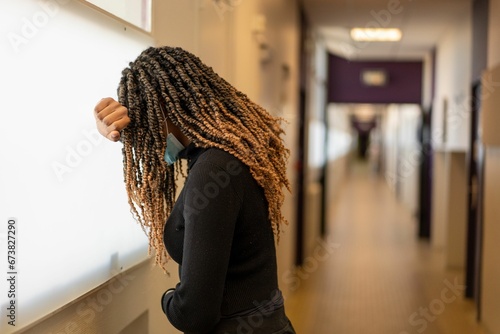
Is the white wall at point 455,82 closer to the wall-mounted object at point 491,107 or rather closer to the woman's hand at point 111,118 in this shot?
the wall-mounted object at point 491,107

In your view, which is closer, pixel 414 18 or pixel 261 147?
pixel 261 147

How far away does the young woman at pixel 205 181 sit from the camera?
52.4 inches

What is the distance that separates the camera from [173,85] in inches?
58.8

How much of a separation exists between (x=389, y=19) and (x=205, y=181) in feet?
21.2

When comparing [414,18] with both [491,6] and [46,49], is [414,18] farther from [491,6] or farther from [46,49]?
[46,49]

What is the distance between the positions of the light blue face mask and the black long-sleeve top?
3 centimetres

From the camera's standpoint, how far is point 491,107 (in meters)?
4.58

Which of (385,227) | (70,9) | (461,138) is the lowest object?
(385,227)

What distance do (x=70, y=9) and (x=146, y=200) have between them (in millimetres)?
507

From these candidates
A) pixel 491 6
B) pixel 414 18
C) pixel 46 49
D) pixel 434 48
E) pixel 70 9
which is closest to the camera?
pixel 46 49

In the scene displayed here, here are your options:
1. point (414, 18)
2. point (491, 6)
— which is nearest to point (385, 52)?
point (414, 18)

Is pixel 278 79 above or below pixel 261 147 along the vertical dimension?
above

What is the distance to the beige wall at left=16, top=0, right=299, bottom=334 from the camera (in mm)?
1699

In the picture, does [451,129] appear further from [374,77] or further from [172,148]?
[172,148]
